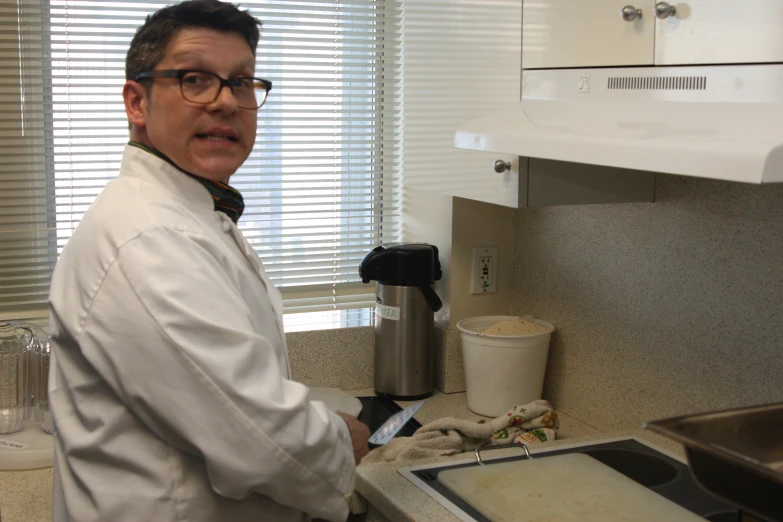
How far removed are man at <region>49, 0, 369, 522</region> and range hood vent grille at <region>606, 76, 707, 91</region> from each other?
0.57m

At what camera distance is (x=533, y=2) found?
169 centimetres

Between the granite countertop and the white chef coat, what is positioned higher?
the white chef coat

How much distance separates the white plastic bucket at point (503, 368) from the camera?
2.13 m

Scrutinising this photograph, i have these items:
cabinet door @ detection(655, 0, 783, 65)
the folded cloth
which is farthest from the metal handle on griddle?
cabinet door @ detection(655, 0, 783, 65)

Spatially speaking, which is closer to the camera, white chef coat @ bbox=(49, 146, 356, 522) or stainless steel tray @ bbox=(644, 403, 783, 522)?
stainless steel tray @ bbox=(644, 403, 783, 522)

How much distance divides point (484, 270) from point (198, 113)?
1221 mm

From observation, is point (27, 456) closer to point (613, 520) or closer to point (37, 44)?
point (37, 44)

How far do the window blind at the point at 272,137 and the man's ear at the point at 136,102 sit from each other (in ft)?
2.92

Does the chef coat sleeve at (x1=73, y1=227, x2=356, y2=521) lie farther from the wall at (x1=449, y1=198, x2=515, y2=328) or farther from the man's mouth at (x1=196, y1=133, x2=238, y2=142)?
the wall at (x1=449, y1=198, x2=515, y2=328)

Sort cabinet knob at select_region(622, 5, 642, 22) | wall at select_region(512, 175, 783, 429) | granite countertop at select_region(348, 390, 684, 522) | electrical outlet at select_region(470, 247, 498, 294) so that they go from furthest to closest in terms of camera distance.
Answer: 1. electrical outlet at select_region(470, 247, 498, 294)
2. wall at select_region(512, 175, 783, 429)
3. granite countertop at select_region(348, 390, 684, 522)
4. cabinet knob at select_region(622, 5, 642, 22)

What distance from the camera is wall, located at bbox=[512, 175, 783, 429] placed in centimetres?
168

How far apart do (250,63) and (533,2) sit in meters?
0.62

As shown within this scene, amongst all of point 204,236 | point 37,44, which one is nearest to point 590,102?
point 204,236

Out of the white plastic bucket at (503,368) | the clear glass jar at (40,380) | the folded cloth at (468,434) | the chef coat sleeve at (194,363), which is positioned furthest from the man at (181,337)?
the white plastic bucket at (503,368)
